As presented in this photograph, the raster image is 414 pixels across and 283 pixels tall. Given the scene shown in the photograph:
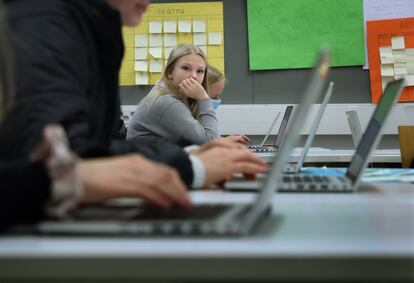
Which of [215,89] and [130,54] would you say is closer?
[215,89]

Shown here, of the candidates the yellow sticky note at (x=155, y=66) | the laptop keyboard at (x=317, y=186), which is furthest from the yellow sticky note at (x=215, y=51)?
the laptop keyboard at (x=317, y=186)

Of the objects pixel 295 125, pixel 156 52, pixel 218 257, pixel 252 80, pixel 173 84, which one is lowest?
pixel 218 257

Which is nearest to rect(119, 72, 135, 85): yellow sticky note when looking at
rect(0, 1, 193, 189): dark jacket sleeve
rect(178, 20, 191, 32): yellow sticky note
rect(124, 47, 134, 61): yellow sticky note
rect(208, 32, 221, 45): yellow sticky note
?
rect(124, 47, 134, 61): yellow sticky note

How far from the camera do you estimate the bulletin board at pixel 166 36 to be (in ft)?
11.4

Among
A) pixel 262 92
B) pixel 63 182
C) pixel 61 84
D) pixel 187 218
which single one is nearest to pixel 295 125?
pixel 187 218

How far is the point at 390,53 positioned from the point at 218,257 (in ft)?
10.8

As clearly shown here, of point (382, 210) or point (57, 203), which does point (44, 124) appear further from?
point (382, 210)

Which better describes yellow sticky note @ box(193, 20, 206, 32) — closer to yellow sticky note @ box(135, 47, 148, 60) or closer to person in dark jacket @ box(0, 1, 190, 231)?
yellow sticky note @ box(135, 47, 148, 60)

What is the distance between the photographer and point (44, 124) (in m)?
0.68

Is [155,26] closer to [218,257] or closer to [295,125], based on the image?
[295,125]

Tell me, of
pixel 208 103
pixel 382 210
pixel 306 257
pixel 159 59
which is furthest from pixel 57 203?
pixel 159 59

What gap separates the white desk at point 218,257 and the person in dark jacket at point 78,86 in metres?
0.24

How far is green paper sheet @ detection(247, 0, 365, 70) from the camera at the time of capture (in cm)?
340

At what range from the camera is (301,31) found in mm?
3439
